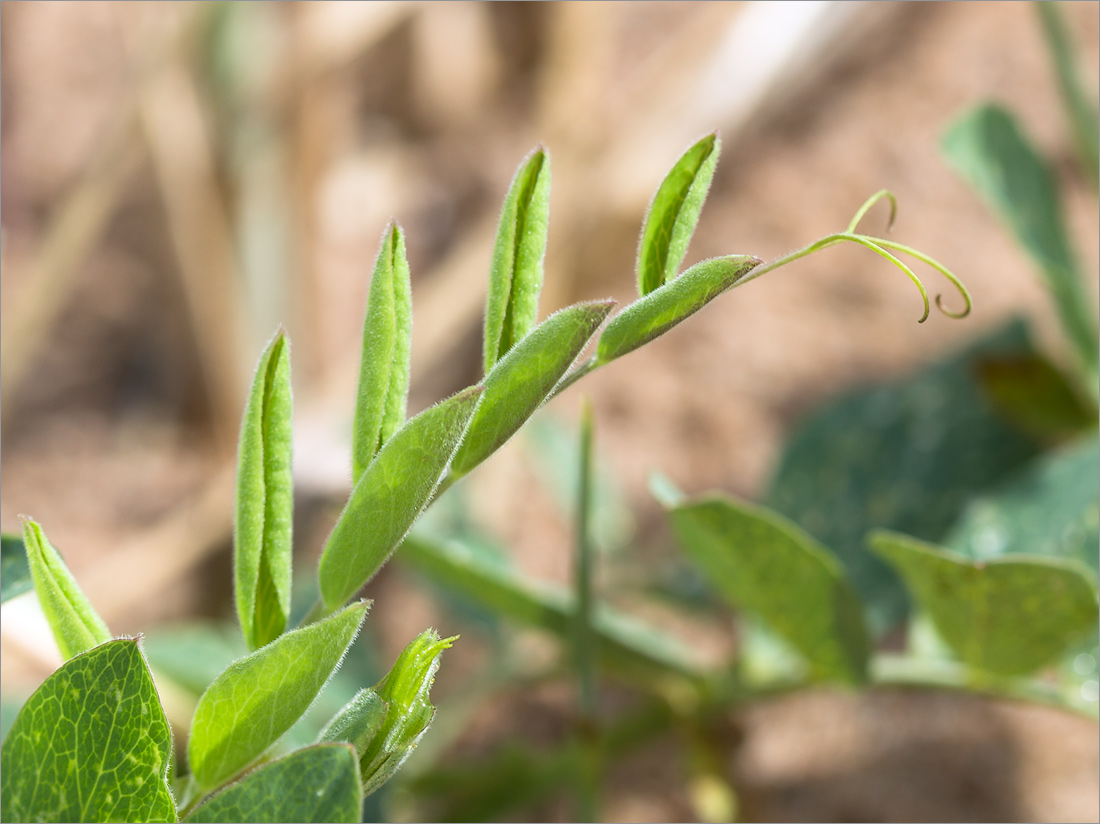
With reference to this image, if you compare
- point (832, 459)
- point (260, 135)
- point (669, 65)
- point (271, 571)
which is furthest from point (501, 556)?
point (669, 65)

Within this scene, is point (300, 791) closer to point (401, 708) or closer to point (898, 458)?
point (401, 708)

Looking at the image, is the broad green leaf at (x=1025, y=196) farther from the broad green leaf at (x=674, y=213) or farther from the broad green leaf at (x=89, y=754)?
the broad green leaf at (x=89, y=754)

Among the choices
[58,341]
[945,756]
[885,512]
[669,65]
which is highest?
[669,65]

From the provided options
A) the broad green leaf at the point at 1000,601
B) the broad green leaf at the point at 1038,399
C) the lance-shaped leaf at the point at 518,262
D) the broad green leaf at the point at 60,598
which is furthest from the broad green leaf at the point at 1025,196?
the broad green leaf at the point at 60,598

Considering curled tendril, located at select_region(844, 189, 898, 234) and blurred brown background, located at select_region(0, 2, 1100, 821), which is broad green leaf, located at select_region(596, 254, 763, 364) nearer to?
curled tendril, located at select_region(844, 189, 898, 234)

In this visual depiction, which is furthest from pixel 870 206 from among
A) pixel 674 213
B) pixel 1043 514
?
pixel 1043 514

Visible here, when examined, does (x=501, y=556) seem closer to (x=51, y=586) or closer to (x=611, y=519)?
(x=611, y=519)
